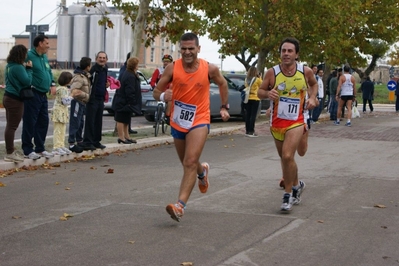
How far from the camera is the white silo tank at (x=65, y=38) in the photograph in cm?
6731

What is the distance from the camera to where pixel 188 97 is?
28.4 ft

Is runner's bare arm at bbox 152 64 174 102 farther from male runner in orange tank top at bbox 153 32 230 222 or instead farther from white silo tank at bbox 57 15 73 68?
white silo tank at bbox 57 15 73 68

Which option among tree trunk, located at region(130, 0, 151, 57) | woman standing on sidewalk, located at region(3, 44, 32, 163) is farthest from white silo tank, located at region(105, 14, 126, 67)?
woman standing on sidewalk, located at region(3, 44, 32, 163)

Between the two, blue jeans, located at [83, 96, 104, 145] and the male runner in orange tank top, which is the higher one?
the male runner in orange tank top

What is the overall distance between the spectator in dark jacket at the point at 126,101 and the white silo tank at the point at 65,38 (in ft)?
167

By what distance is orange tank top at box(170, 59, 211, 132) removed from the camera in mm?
8648

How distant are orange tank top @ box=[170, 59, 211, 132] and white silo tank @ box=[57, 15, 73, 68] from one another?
5937 cm

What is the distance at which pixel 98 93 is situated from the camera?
15352 mm

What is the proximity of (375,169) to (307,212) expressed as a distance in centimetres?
480

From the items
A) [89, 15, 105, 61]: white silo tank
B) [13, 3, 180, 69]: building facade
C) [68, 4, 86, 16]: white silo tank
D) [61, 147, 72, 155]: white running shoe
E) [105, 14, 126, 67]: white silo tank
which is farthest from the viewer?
[68, 4, 86, 16]: white silo tank

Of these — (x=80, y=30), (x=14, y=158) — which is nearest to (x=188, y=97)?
(x=14, y=158)

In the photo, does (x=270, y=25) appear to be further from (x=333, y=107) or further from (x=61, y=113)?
(x=61, y=113)

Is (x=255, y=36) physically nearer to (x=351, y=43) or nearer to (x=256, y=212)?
(x=351, y=43)

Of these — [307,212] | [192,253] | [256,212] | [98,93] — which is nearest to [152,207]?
[256,212]
